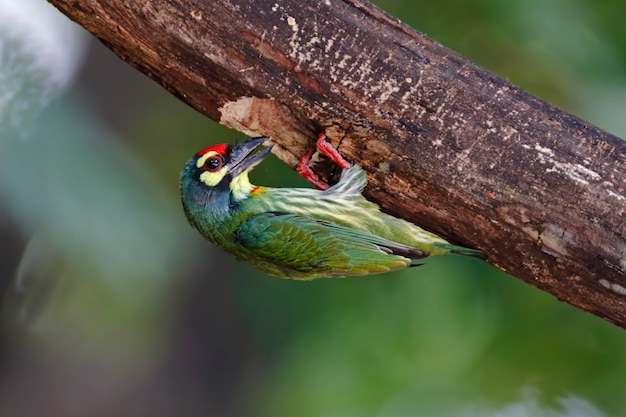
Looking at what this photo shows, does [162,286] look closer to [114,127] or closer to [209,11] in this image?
[114,127]

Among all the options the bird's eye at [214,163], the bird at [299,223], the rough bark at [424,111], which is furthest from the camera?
the bird's eye at [214,163]

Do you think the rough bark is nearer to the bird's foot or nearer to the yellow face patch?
the bird's foot

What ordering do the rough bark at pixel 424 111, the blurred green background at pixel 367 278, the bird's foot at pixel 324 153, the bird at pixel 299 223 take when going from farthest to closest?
the blurred green background at pixel 367 278 < the bird at pixel 299 223 < the bird's foot at pixel 324 153 < the rough bark at pixel 424 111

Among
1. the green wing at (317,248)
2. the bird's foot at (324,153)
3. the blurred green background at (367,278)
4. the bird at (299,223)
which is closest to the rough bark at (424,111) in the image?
the bird's foot at (324,153)

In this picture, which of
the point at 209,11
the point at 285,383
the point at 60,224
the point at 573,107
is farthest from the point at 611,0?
the point at 60,224

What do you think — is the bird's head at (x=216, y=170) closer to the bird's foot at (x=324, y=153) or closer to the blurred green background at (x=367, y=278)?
the bird's foot at (x=324, y=153)

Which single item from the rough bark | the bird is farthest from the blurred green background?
the rough bark

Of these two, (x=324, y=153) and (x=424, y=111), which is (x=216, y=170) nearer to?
(x=324, y=153)

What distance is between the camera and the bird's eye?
9.48 feet

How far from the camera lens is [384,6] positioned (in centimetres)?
348

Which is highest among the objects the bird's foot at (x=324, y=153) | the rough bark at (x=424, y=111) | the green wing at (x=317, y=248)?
the rough bark at (x=424, y=111)

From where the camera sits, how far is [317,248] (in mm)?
2834

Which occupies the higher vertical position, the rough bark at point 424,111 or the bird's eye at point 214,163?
the rough bark at point 424,111

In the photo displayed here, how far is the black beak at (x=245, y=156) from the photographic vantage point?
2.83 metres
